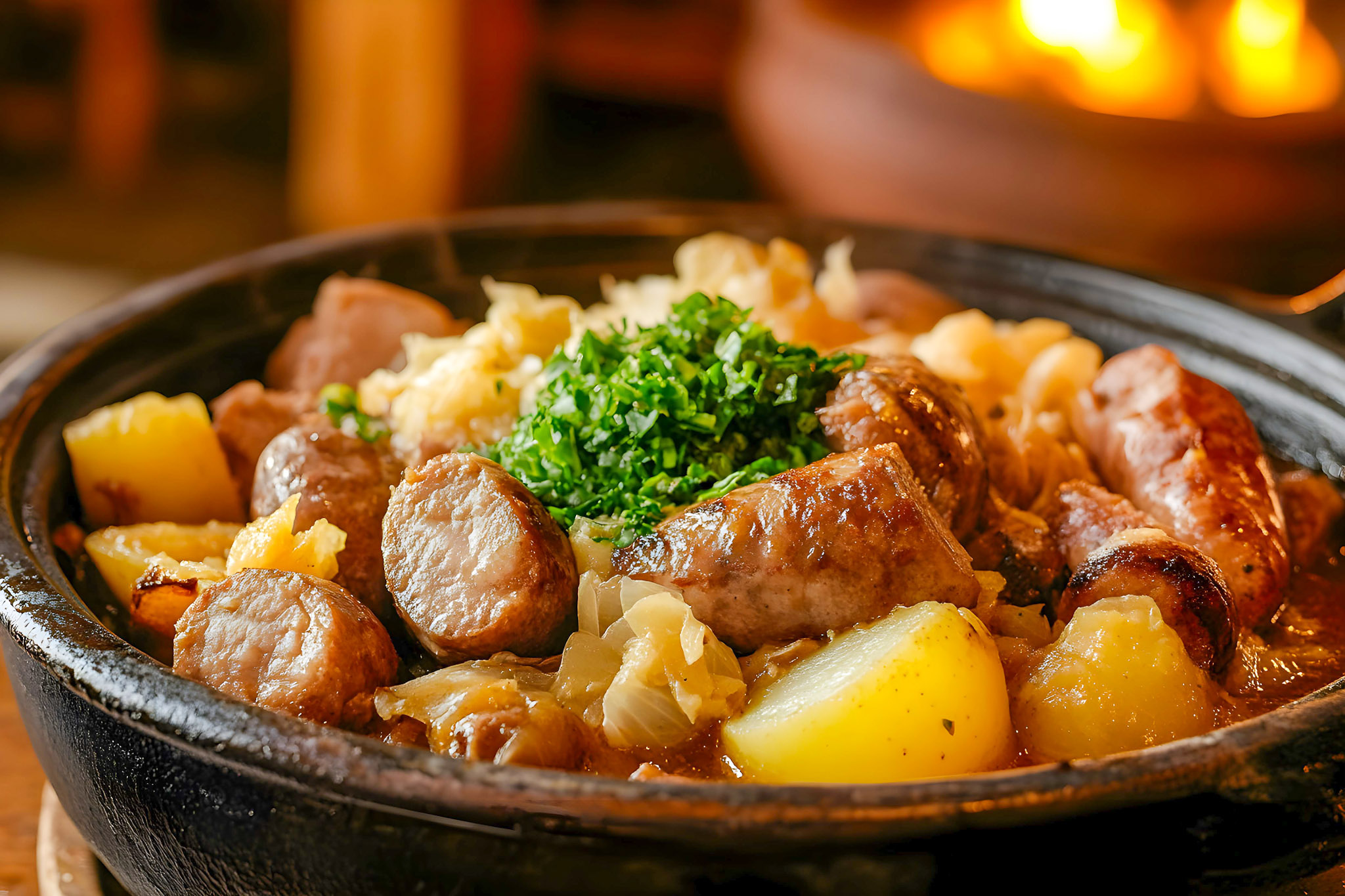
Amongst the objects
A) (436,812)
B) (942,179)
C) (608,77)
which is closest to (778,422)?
(436,812)

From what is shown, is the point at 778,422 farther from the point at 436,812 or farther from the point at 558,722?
the point at 436,812

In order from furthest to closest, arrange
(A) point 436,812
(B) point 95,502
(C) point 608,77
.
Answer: (C) point 608,77
(B) point 95,502
(A) point 436,812

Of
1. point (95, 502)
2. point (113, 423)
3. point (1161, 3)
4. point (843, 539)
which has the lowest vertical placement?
point (95, 502)

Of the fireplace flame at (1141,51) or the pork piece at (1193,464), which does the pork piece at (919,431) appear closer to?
the pork piece at (1193,464)

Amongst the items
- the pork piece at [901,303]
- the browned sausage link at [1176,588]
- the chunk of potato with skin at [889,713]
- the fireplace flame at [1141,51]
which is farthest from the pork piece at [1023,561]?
the fireplace flame at [1141,51]

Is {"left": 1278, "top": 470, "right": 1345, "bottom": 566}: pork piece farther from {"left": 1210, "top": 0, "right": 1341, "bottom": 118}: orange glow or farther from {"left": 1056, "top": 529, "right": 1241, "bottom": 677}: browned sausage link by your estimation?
{"left": 1210, "top": 0, "right": 1341, "bottom": 118}: orange glow

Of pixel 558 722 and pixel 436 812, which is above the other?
pixel 436 812

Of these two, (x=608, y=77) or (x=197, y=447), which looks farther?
(x=608, y=77)

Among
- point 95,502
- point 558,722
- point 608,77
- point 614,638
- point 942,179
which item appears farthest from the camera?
point 608,77

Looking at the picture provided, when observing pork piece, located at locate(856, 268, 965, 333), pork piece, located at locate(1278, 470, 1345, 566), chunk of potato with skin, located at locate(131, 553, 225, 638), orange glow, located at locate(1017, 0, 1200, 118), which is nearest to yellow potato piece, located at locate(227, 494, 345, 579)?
chunk of potato with skin, located at locate(131, 553, 225, 638)
